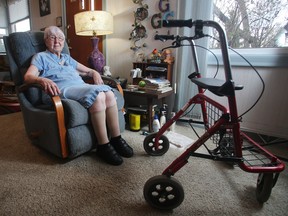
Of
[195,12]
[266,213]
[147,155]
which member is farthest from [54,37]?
[266,213]

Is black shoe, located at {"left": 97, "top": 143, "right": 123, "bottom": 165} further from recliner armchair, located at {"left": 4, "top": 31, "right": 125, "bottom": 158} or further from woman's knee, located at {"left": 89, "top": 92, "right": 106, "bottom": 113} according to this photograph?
woman's knee, located at {"left": 89, "top": 92, "right": 106, "bottom": 113}

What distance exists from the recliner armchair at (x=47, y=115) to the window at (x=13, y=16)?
→ 114 inches

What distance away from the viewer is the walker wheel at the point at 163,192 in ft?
2.82

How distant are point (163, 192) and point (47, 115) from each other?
847 mm

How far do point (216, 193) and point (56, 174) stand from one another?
94cm

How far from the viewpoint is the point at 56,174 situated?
1.17 meters

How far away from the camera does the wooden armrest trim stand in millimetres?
1148

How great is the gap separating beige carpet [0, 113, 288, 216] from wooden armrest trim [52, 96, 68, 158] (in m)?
0.13

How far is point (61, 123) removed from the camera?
3.85 ft

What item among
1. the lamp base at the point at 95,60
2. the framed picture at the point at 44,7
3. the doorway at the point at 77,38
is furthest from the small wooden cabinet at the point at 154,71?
the framed picture at the point at 44,7

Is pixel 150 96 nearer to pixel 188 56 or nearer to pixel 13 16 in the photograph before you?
pixel 188 56

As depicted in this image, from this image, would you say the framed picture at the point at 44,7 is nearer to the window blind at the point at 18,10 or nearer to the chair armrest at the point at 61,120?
the window blind at the point at 18,10

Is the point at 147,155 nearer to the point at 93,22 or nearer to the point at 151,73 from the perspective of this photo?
the point at 151,73

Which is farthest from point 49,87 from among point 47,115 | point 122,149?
point 122,149
